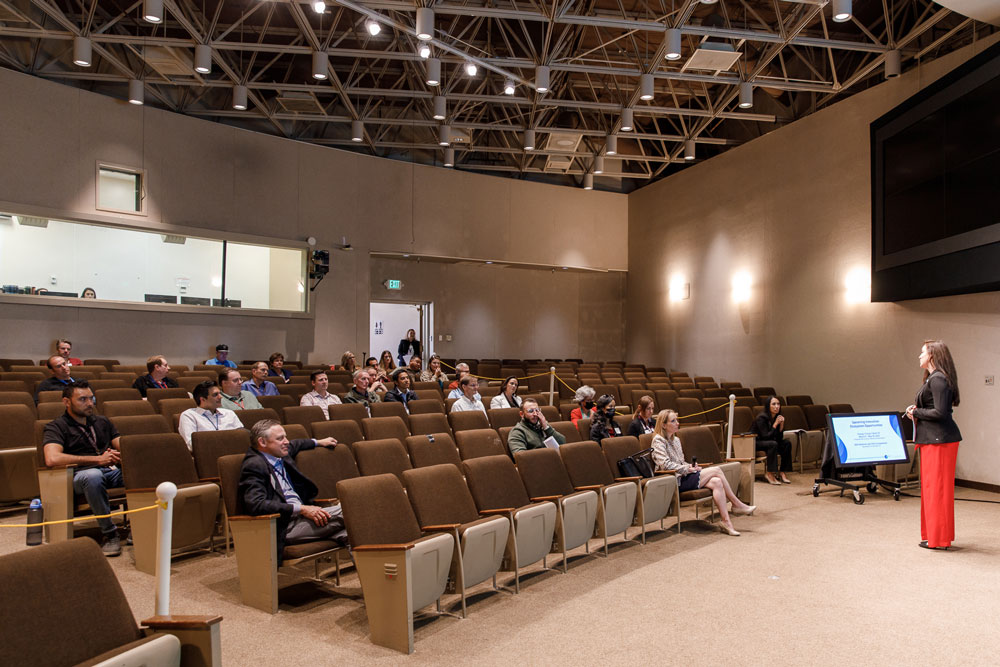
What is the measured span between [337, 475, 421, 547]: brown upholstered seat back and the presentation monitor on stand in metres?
5.19

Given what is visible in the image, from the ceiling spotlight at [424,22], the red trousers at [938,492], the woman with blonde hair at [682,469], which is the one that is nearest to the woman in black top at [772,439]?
the woman with blonde hair at [682,469]

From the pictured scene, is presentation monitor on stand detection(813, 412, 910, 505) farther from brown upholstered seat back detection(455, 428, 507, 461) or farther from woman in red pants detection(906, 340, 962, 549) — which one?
brown upholstered seat back detection(455, 428, 507, 461)

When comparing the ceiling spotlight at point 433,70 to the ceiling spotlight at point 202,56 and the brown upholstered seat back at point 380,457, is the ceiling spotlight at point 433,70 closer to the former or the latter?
the ceiling spotlight at point 202,56

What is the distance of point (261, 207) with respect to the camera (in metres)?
12.5

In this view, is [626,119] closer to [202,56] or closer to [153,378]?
[202,56]

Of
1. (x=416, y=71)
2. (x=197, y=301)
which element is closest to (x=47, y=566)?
(x=197, y=301)

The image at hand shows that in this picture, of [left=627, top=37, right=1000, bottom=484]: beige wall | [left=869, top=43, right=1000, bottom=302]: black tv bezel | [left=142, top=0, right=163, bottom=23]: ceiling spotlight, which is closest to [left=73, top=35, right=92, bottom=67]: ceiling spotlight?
[left=142, top=0, right=163, bottom=23]: ceiling spotlight

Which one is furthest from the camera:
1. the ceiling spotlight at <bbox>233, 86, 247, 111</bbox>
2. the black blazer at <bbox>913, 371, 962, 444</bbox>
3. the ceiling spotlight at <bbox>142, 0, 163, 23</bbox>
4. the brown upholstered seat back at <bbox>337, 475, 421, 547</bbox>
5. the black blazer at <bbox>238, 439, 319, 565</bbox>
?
the ceiling spotlight at <bbox>233, 86, 247, 111</bbox>

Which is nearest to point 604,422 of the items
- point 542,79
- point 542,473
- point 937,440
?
point 542,473

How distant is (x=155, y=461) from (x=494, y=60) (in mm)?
7476

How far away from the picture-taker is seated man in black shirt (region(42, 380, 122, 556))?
Answer: 4.54 metres

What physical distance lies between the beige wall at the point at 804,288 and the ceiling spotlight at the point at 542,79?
467 centimetres

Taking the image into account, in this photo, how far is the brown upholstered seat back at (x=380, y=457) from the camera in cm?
472

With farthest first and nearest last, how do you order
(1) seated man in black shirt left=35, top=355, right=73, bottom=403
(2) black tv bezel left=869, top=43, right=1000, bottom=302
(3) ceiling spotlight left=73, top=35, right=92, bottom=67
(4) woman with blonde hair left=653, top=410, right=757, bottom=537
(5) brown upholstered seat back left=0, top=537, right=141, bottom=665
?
(3) ceiling spotlight left=73, top=35, right=92, bottom=67
(2) black tv bezel left=869, top=43, right=1000, bottom=302
(1) seated man in black shirt left=35, top=355, right=73, bottom=403
(4) woman with blonde hair left=653, top=410, right=757, bottom=537
(5) brown upholstered seat back left=0, top=537, right=141, bottom=665
